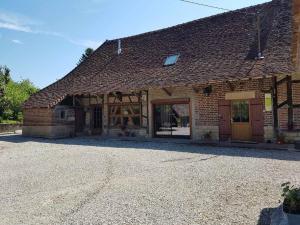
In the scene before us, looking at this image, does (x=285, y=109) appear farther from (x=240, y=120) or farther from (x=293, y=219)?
(x=293, y=219)

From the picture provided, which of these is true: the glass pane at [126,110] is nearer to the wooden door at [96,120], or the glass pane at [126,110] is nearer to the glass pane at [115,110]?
the glass pane at [115,110]

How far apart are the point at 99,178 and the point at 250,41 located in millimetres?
10794

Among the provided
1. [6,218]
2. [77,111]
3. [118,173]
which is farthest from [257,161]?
[77,111]

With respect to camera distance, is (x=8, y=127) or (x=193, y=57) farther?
(x=8, y=127)

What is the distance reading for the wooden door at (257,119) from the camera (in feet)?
44.6

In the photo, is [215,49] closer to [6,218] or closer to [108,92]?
[108,92]

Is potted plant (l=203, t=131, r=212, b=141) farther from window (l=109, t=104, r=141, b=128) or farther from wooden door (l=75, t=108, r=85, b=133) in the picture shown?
wooden door (l=75, t=108, r=85, b=133)

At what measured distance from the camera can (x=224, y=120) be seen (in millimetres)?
14664

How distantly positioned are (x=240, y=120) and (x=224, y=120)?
0.68m

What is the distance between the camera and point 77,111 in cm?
2028

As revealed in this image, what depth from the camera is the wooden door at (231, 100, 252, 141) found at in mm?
14055

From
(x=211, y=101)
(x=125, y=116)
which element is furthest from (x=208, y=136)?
(x=125, y=116)

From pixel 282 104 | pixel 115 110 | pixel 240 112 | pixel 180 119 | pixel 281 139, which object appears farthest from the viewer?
pixel 180 119

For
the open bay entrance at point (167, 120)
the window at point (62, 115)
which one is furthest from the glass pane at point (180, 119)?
the window at point (62, 115)
